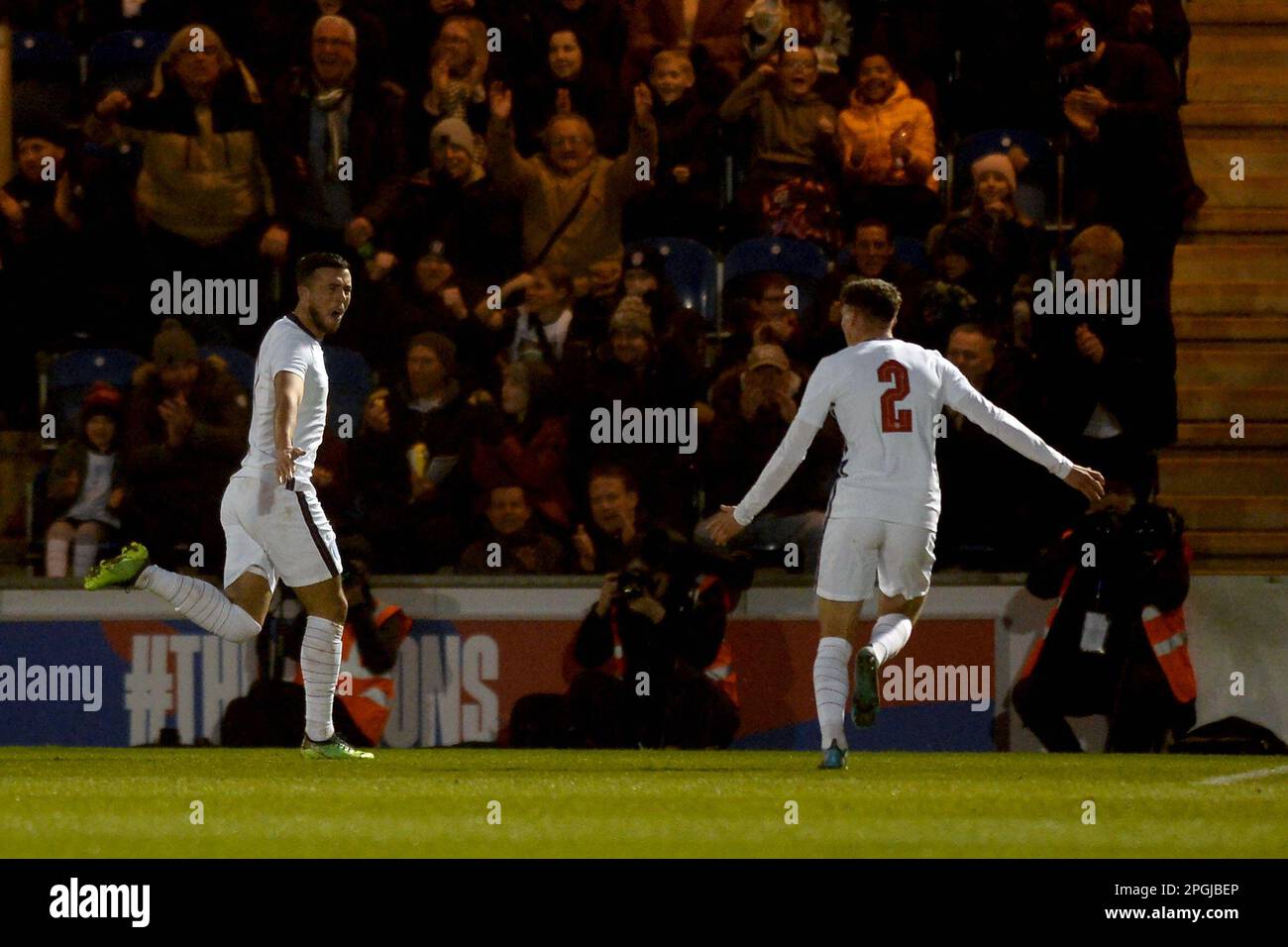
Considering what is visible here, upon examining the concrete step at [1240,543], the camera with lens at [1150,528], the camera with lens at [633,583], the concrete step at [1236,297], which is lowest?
the camera with lens at [633,583]

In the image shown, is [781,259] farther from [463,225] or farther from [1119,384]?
[1119,384]

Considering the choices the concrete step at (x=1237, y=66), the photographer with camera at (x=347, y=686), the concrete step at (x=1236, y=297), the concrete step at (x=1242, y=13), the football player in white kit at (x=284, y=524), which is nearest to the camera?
the football player in white kit at (x=284, y=524)

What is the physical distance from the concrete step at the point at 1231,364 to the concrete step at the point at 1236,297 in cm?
26

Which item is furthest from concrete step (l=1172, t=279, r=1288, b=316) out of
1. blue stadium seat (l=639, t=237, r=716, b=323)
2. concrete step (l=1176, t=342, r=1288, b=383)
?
blue stadium seat (l=639, t=237, r=716, b=323)

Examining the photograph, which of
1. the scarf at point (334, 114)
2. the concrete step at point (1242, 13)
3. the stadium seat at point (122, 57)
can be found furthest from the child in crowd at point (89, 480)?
the concrete step at point (1242, 13)

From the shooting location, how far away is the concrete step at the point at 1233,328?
1177 centimetres

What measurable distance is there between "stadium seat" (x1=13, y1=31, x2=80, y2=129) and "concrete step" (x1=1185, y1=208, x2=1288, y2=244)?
263 inches

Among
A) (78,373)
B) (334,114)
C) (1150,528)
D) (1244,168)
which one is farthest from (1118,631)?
(78,373)

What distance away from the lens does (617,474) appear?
977 centimetres

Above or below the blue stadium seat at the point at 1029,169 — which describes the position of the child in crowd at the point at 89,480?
below

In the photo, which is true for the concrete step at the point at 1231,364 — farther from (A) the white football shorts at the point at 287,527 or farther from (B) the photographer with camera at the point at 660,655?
(A) the white football shorts at the point at 287,527

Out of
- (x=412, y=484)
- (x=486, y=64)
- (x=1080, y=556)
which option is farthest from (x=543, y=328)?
(x=1080, y=556)

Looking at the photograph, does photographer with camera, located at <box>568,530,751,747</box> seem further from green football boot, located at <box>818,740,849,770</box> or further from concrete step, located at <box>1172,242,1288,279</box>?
concrete step, located at <box>1172,242,1288,279</box>

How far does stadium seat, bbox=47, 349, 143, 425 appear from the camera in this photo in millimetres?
10844
